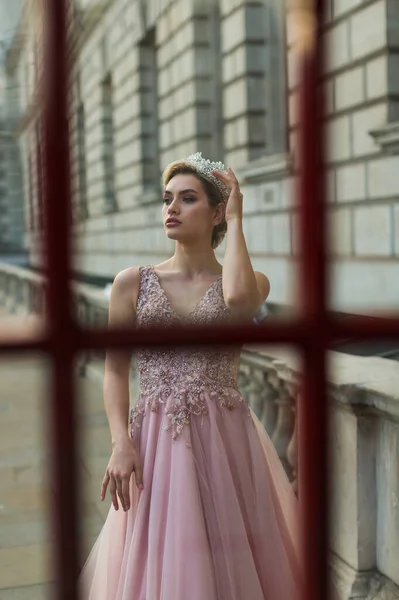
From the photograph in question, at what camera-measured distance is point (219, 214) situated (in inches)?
85.7

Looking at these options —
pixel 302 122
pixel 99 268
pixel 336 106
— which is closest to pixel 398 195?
pixel 336 106

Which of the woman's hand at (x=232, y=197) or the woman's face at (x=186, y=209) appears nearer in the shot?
the woman's hand at (x=232, y=197)

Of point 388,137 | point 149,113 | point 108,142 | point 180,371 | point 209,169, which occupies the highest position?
point 149,113

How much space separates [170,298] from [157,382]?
0.74ft

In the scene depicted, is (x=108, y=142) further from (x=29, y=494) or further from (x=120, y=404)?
(x=120, y=404)

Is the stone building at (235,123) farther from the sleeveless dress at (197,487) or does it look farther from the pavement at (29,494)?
the pavement at (29,494)

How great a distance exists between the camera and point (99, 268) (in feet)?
38.3

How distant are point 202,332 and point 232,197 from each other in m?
1.26

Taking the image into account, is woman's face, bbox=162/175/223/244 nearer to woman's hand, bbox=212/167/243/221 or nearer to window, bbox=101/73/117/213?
woman's hand, bbox=212/167/243/221

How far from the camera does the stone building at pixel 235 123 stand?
5422 millimetres

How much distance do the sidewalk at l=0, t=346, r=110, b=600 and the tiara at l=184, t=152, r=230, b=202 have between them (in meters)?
0.69

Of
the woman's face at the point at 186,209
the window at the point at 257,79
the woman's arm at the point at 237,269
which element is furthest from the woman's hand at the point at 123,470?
the window at the point at 257,79

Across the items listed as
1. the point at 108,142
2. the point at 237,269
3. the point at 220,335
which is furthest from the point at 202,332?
the point at 108,142

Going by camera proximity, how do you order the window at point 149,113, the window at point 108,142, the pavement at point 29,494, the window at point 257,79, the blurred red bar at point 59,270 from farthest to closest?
the window at point 108,142
the window at point 149,113
the window at point 257,79
the pavement at point 29,494
the blurred red bar at point 59,270
